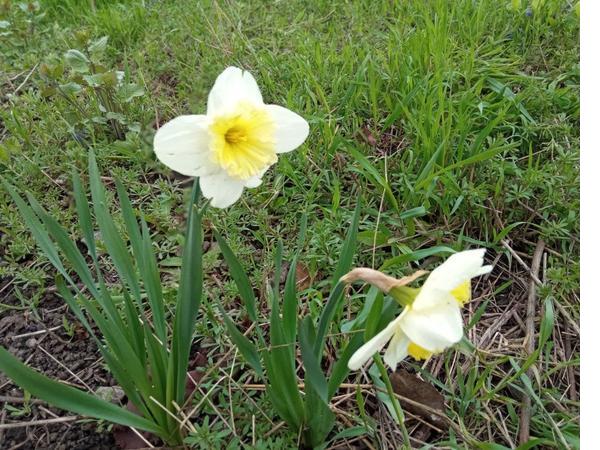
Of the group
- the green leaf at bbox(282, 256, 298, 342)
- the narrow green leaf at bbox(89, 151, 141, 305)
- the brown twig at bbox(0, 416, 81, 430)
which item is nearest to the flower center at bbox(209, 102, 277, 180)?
the green leaf at bbox(282, 256, 298, 342)

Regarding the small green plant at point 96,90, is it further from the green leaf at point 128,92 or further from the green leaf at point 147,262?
the green leaf at point 147,262

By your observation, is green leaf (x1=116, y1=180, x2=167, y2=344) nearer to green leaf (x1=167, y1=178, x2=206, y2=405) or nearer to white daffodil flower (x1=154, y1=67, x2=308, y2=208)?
green leaf (x1=167, y1=178, x2=206, y2=405)

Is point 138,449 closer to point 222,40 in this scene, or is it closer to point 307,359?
point 307,359

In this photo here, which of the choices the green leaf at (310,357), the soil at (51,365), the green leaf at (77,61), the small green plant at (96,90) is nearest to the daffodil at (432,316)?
the green leaf at (310,357)

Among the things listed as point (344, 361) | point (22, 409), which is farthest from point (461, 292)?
point (22, 409)

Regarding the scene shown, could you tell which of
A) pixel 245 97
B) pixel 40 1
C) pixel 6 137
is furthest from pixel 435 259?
pixel 40 1

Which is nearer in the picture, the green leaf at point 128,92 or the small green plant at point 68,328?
the small green plant at point 68,328

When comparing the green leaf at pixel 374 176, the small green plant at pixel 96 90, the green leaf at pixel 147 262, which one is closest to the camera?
the green leaf at pixel 147 262
